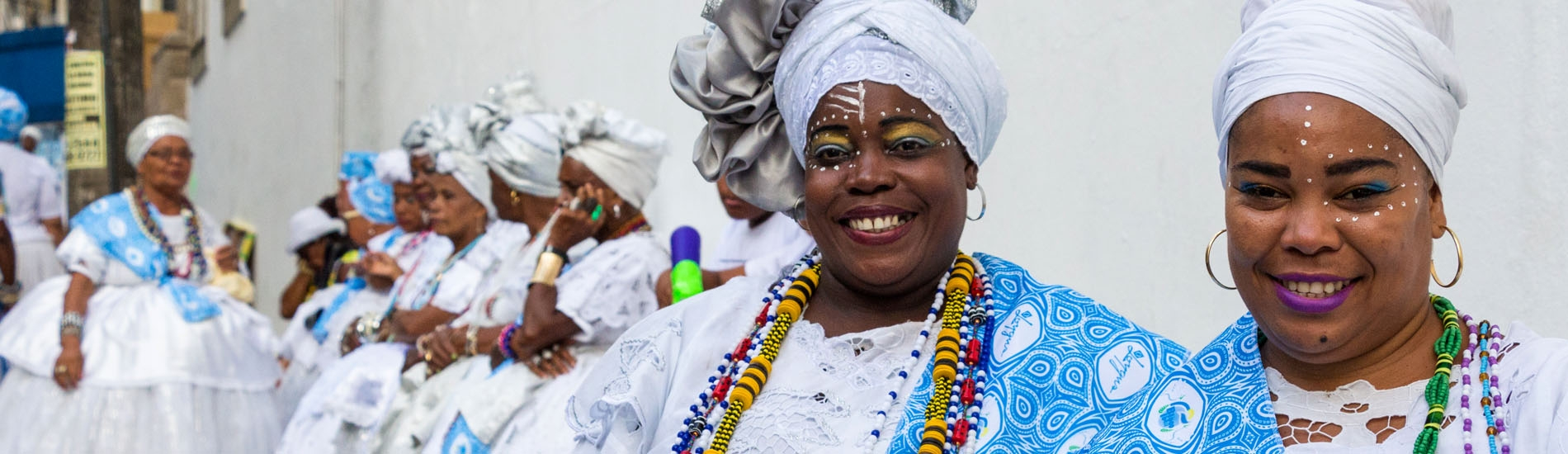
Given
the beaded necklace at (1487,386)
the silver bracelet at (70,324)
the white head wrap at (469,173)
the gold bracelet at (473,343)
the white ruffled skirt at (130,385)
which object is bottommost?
the white ruffled skirt at (130,385)

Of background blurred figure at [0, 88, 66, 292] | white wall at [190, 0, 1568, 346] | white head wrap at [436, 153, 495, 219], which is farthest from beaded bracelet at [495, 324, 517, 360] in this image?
background blurred figure at [0, 88, 66, 292]

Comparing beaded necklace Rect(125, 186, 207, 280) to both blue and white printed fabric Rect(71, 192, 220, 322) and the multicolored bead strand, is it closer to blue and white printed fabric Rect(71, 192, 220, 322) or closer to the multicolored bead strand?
blue and white printed fabric Rect(71, 192, 220, 322)

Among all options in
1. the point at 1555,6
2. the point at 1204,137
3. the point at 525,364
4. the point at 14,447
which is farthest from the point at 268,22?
the point at 1555,6

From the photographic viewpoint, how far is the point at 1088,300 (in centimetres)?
297

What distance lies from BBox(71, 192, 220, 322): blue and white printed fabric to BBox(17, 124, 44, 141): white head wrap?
498cm

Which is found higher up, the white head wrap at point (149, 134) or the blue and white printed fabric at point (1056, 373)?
the blue and white printed fabric at point (1056, 373)

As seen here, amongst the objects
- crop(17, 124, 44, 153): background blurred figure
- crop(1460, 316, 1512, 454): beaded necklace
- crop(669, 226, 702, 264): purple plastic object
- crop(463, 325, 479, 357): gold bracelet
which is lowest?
crop(17, 124, 44, 153): background blurred figure

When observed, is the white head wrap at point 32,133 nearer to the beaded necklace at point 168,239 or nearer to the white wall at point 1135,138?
the beaded necklace at point 168,239

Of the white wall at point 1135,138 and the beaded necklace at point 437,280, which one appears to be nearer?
the white wall at point 1135,138

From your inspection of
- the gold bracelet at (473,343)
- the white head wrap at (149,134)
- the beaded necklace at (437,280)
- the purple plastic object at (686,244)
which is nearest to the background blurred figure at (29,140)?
the white head wrap at (149,134)

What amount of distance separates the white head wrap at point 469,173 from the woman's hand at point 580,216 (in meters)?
1.80

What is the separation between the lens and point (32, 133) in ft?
44.9

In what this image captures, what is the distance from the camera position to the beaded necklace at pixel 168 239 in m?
8.39

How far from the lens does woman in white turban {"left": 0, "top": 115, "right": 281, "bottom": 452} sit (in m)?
8.04
